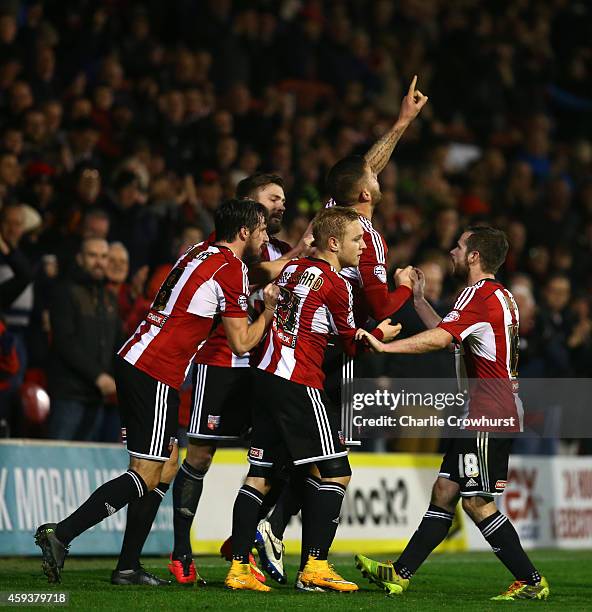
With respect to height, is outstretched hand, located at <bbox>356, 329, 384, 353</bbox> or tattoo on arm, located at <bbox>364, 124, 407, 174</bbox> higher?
tattoo on arm, located at <bbox>364, 124, 407, 174</bbox>

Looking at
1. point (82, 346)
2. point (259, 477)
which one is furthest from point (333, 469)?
point (82, 346)

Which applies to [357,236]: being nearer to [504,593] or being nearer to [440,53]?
[504,593]

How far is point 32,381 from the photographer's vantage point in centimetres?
→ 1244

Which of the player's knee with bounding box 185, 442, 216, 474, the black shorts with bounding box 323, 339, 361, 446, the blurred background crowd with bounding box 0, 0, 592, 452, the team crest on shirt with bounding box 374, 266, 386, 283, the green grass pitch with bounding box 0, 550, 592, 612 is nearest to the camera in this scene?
the green grass pitch with bounding box 0, 550, 592, 612

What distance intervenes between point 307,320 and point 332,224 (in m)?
0.67

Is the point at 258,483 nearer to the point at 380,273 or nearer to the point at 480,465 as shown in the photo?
the point at 480,465

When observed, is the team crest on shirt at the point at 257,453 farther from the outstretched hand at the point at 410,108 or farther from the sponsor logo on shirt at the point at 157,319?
the outstretched hand at the point at 410,108

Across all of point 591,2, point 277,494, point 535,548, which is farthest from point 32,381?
point 591,2

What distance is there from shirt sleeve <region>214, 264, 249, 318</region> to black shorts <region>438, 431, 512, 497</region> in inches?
69.1

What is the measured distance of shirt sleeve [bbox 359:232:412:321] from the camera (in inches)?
357

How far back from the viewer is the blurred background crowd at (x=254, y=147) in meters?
12.7

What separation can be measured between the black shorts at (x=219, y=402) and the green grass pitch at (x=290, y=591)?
3.56 feet

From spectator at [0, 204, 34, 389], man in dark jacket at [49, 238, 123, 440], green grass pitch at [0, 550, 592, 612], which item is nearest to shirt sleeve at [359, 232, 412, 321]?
green grass pitch at [0, 550, 592, 612]

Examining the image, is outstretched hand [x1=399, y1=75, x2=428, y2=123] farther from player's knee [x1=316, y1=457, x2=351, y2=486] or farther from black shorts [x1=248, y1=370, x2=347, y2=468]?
player's knee [x1=316, y1=457, x2=351, y2=486]
